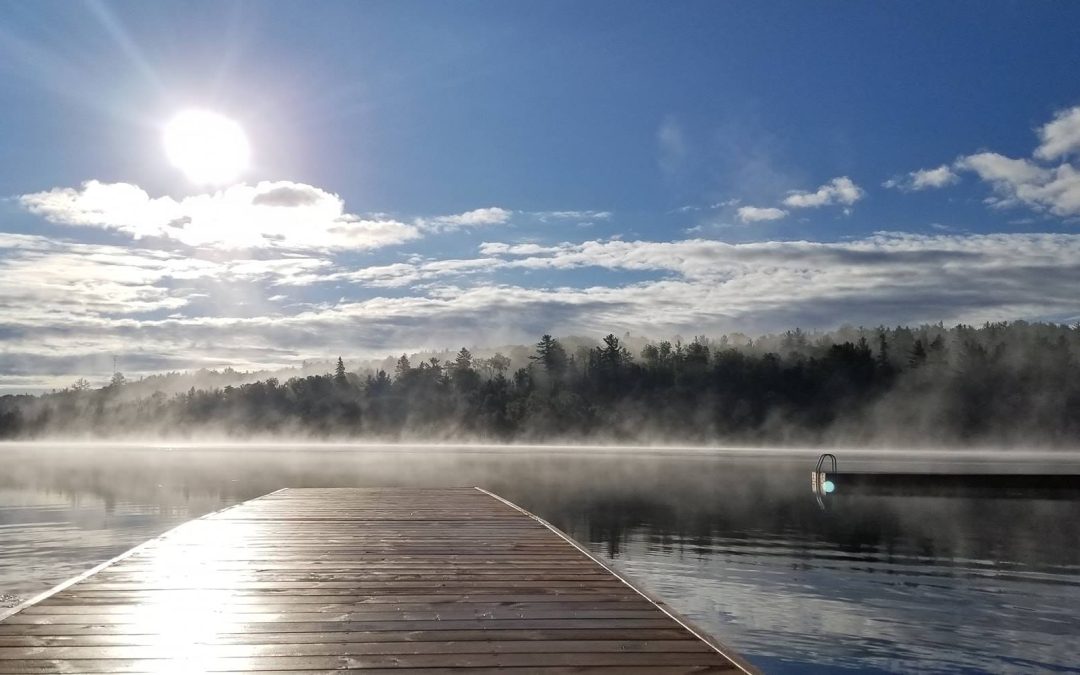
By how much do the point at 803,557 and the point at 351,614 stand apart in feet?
34.5

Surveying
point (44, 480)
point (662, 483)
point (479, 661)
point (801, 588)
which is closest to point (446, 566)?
point (479, 661)

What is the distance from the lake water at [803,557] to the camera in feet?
32.4

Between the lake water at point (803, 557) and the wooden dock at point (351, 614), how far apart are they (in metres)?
2.32

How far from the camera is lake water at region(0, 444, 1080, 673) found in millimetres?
9867

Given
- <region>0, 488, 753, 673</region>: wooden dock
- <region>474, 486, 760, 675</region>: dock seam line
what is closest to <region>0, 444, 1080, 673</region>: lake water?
<region>474, 486, 760, 675</region>: dock seam line

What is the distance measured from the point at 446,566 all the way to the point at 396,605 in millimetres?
2014

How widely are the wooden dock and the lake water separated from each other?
232 centimetres

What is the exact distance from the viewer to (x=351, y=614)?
7215mm

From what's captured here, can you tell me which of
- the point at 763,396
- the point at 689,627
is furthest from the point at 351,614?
the point at 763,396

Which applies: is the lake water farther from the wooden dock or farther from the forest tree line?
the forest tree line

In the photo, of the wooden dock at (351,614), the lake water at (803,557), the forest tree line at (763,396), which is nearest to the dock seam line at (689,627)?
the wooden dock at (351,614)

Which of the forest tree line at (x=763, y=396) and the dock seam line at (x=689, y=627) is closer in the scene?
the dock seam line at (x=689, y=627)

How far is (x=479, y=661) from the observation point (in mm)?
5938

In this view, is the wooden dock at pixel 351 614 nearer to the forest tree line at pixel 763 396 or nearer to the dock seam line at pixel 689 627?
the dock seam line at pixel 689 627
